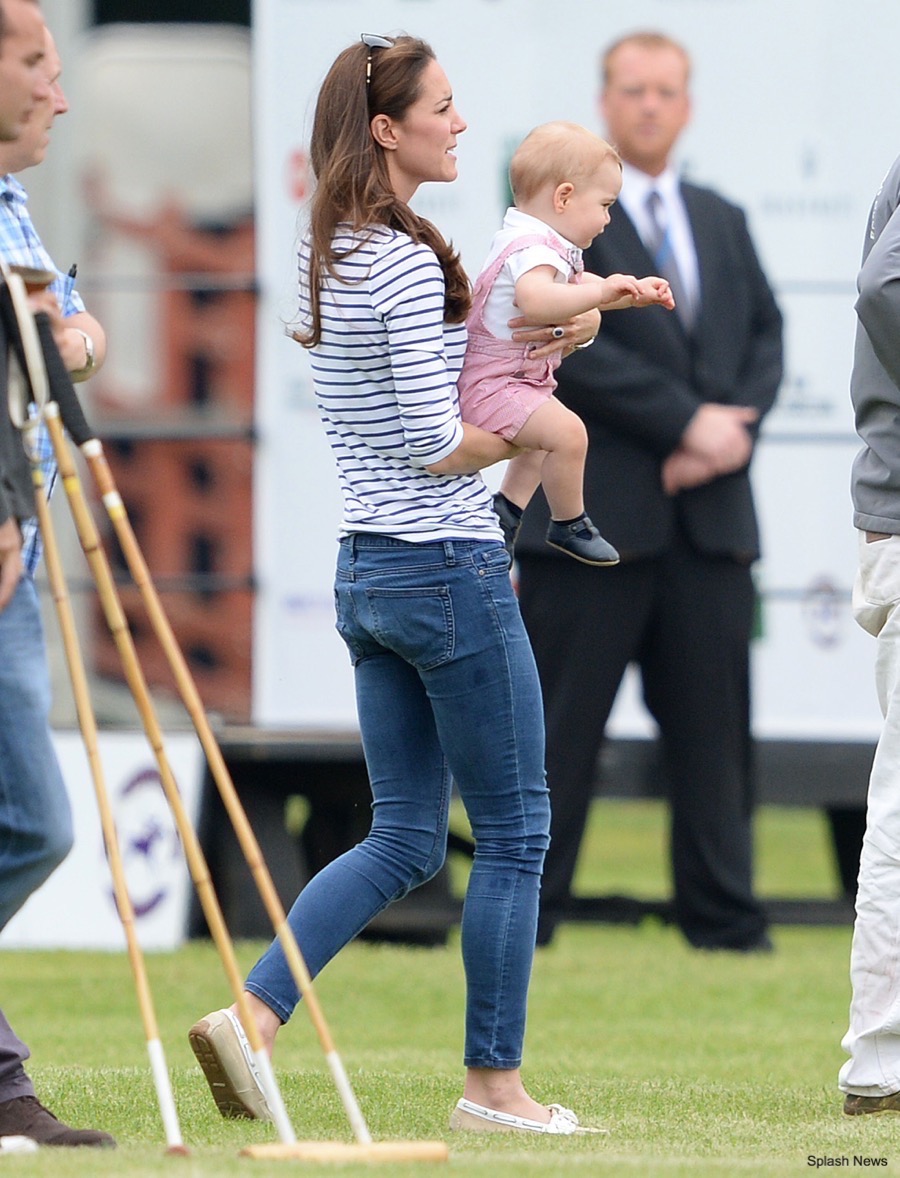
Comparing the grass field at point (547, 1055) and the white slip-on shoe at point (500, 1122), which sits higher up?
the white slip-on shoe at point (500, 1122)

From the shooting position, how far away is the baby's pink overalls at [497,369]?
4523 mm

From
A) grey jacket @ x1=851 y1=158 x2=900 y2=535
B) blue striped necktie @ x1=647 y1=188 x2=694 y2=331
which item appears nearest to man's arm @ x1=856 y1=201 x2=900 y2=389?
grey jacket @ x1=851 y1=158 x2=900 y2=535

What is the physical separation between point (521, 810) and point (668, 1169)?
33.6 inches

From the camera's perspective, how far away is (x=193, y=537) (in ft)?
28.4

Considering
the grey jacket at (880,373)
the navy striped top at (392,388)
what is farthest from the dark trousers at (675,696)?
the navy striped top at (392,388)

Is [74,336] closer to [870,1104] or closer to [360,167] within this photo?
[360,167]

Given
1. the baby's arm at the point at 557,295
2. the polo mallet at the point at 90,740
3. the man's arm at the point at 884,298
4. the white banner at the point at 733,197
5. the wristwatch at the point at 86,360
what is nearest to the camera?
the polo mallet at the point at 90,740

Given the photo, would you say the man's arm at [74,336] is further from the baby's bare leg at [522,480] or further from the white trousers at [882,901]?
the white trousers at [882,901]

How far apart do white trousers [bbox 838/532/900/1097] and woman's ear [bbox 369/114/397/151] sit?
51.7 inches

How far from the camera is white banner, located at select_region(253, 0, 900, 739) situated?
8195mm

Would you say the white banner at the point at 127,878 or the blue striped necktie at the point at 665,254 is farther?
the white banner at the point at 127,878

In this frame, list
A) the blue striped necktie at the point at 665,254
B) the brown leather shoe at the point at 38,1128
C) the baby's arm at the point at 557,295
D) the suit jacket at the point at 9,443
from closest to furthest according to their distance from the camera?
1. the suit jacket at the point at 9,443
2. the brown leather shoe at the point at 38,1128
3. the baby's arm at the point at 557,295
4. the blue striped necktie at the point at 665,254

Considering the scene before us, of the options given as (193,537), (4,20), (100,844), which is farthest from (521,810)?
(193,537)

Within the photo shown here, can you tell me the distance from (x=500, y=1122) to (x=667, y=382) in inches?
136
